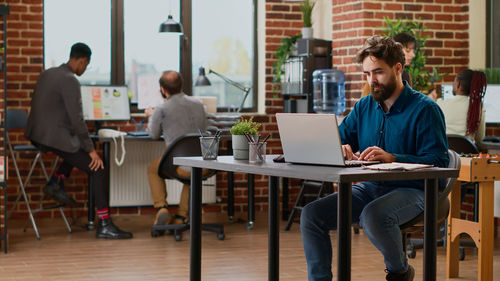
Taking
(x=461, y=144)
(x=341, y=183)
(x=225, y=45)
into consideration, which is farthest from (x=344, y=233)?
(x=225, y=45)

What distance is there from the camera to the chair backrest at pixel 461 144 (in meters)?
5.13

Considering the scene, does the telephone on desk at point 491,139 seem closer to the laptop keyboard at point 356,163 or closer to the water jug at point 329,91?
the water jug at point 329,91

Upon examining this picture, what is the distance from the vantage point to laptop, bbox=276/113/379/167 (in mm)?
2852

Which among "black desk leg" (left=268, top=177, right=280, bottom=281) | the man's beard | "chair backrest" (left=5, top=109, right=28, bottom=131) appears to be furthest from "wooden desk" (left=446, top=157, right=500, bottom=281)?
"chair backrest" (left=5, top=109, right=28, bottom=131)

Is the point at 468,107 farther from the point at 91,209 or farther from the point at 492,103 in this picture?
the point at 91,209

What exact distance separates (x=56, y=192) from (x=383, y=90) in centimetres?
349

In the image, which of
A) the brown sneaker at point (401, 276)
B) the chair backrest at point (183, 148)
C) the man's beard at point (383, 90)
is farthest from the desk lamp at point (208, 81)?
the brown sneaker at point (401, 276)

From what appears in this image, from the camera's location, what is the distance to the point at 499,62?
6.42m

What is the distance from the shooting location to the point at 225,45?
708cm

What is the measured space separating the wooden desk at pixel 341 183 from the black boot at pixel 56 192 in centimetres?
271

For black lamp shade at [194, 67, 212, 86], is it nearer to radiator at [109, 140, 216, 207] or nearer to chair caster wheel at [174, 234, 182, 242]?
radiator at [109, 140, 216, 207]

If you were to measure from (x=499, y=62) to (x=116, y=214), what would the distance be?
3474 millimetres

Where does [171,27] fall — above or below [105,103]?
above

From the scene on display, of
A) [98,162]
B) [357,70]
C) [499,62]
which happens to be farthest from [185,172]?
[499,62]
